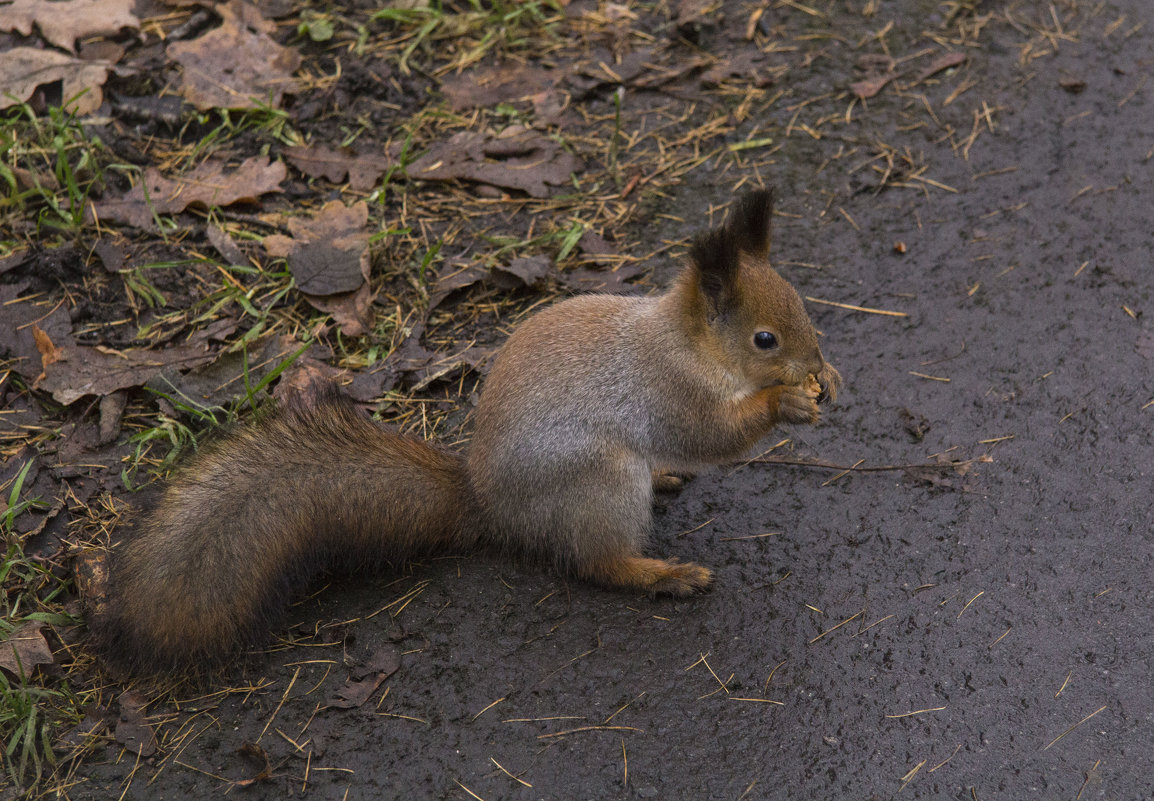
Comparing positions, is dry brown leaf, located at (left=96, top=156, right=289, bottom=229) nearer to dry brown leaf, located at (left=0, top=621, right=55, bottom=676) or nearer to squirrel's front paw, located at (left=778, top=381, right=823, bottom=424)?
dry brown leaf, located at (left=0, top=621, right=55, bottom=676)

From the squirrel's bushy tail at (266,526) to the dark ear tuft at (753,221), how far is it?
109 cm

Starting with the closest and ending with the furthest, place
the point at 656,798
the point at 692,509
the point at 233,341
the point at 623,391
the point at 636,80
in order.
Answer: the point at 656,798, the point at 623,391, the point at 692,509, the point at 233,341, the point at 636,80

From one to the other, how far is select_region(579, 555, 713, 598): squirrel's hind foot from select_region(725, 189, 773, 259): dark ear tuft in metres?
0.97

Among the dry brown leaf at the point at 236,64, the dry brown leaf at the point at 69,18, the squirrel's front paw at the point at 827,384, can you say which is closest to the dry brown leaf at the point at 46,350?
the dry brown leaf at the point at 236,64

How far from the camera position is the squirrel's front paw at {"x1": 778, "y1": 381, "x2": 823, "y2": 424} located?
284cm

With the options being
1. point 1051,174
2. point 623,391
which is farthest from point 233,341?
point 1051,174

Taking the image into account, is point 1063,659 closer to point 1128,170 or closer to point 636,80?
point 1128,170

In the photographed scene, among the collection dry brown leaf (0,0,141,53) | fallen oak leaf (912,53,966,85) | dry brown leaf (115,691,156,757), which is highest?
fallen oak leaf (912,53,966,85)

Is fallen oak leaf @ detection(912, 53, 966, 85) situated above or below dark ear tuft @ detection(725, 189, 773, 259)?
below

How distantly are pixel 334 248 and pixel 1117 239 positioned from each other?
3128mm

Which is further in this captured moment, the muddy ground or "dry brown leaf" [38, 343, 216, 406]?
"dry brown leaf" [38, 343, 216, 406]

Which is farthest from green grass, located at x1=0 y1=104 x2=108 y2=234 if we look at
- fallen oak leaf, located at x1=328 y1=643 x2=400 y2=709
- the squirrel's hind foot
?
the squirrel's hind foot

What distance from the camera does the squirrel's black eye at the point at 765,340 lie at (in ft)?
9.18

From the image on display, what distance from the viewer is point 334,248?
3893 millimetres
